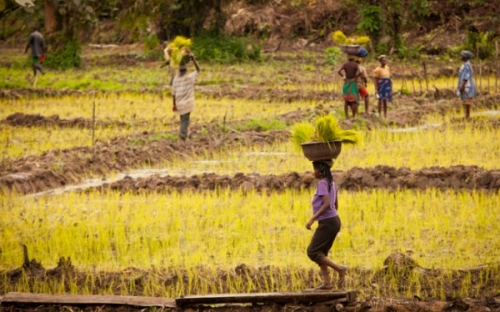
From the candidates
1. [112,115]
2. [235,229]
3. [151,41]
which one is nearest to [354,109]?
[112,115]

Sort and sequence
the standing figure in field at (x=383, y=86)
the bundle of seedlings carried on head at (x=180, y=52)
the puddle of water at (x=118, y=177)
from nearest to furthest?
the puddle of water at (x=118, y=177), the bundle of seedlings carried on head at (x=180, y=52), the standing figure in field at (x=383, y=86)

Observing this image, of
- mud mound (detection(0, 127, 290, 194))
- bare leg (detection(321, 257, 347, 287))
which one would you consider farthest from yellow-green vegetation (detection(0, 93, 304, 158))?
bare leg (detection(321, 257, 347, 287))

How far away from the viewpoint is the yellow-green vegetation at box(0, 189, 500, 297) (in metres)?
8.28

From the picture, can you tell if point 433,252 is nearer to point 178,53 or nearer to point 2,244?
point 2,244

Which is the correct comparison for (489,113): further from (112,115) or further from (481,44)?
(481,44)

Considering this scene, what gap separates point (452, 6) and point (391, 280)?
1014 inches

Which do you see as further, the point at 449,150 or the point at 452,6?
the point at 452,6

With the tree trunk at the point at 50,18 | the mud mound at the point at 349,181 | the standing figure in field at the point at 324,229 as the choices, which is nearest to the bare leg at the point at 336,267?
the standing figure in field at the point at 324,229

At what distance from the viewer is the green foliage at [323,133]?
274 inches

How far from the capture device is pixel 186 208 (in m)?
10.3

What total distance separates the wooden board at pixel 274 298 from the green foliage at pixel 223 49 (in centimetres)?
2151

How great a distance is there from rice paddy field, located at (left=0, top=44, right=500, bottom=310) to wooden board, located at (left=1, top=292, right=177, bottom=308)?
68cm

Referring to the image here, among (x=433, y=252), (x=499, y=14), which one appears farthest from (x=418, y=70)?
(x=433, y=252)

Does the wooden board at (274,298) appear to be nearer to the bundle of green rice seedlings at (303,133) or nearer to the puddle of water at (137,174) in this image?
the bundle of green rice seedlings at (303,133)
